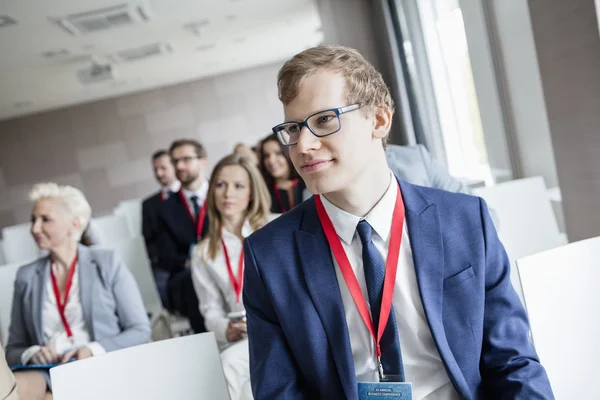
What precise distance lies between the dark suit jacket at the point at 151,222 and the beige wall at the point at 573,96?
3419 millimetres

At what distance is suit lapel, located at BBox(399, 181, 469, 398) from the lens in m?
1.28

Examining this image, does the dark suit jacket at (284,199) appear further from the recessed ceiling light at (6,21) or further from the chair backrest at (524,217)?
the recessed ceiling light at (6,21)

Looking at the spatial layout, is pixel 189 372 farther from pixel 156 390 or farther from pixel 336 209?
pixel 336 209

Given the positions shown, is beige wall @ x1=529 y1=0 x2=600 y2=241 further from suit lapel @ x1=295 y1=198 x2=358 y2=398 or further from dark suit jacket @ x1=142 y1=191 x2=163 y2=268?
dark suit jacket @ x1=142 y1=191 x2=163 y2=268

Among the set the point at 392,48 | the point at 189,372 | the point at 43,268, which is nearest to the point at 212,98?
the point at 392,48

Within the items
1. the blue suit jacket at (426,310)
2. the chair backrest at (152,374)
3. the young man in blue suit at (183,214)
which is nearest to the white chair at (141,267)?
the young man in blue suit at (183,214)

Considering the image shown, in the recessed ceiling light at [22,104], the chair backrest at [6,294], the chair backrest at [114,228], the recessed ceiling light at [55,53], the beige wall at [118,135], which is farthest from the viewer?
the beige wall at [118,135]

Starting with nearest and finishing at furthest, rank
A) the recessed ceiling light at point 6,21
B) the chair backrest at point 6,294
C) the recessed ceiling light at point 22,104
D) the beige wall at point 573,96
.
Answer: the beige wall at point 573,96
the chair backrest at point 6,294
the recessed ceiling light at point 6,21
the recessed ceiling light at point 22,104

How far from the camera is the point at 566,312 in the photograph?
5.24 feet

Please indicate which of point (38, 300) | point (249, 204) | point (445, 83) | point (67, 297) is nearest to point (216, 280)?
point (249, 204)

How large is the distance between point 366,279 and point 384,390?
0.86ft

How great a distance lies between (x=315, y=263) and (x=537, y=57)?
2.32m

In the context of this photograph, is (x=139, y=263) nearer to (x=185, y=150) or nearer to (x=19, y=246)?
(x=185, y=150)

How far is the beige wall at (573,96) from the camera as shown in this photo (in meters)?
2.55
